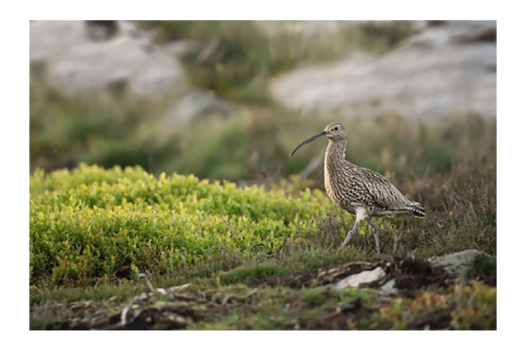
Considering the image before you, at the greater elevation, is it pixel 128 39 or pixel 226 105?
pixel 128 39

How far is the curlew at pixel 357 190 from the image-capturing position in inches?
291

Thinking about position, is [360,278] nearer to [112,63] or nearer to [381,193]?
[381,193]

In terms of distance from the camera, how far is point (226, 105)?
40.4 feet

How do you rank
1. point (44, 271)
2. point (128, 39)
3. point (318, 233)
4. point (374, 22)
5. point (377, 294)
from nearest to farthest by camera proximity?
1. point (377, 294)
2. point (44, 271)
3. point (318, 233)
4. point (374, 22)
5. point (128, 39)

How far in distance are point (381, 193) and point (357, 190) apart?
260mm

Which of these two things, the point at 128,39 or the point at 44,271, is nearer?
the point at 44,271

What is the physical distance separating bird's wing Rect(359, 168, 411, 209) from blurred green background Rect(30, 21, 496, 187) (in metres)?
2.87

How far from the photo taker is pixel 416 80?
429 inches

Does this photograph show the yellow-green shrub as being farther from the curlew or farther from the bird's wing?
the bird's wing

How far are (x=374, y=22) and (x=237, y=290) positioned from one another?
17.0 feet

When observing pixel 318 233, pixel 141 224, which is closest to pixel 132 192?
pixel 141 224

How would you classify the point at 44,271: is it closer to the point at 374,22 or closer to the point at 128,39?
the point at 128,39

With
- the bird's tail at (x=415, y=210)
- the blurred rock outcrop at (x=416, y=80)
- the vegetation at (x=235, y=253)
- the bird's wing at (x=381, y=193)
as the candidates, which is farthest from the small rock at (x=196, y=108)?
the bird's tail at (x=415, y=210)

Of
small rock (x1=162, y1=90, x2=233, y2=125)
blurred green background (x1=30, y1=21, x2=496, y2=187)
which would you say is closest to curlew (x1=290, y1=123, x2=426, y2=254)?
blurred green background (x1=30, y1=21, x2=496, y2=187)
